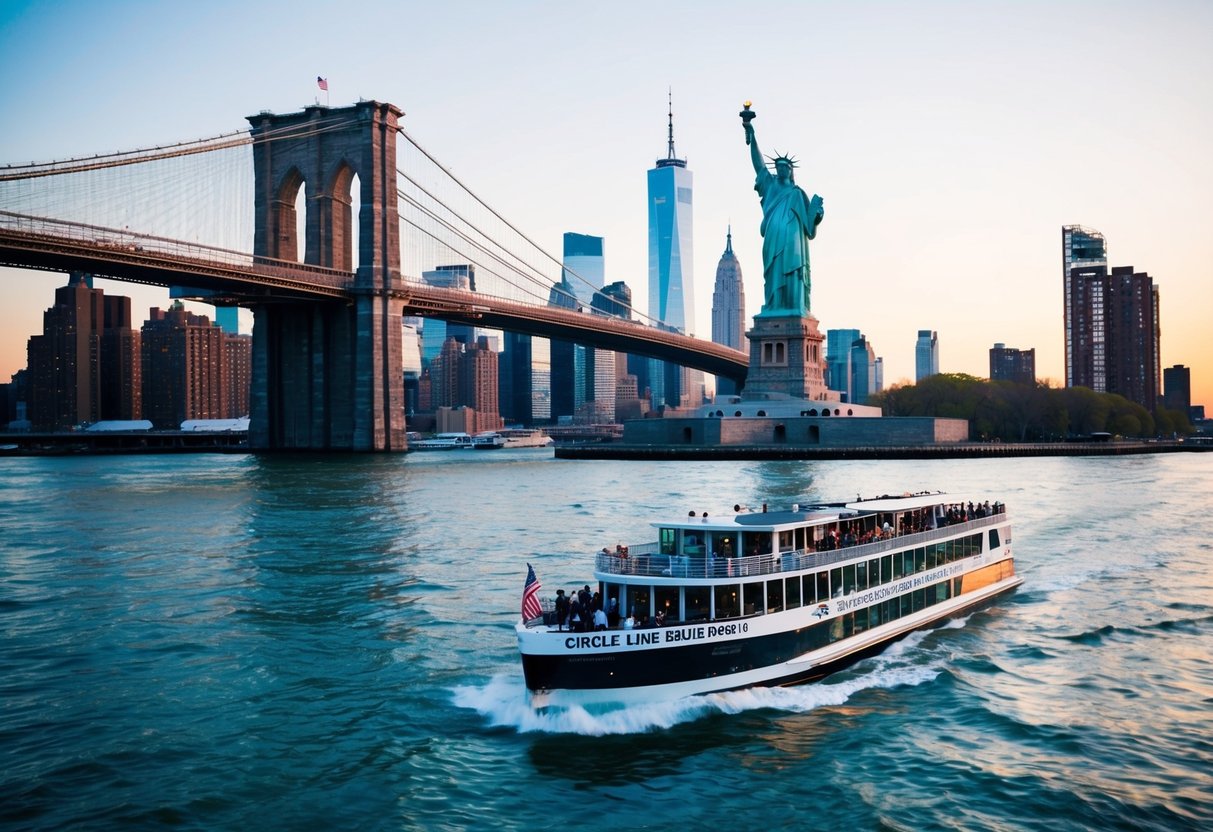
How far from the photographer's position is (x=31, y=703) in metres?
17.9

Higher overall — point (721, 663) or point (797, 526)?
point (797, 526)

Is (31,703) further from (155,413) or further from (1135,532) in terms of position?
(155,413)

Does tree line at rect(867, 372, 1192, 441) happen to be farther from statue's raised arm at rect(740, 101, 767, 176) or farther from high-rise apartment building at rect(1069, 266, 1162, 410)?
high-rise apartment building at rect(1069, 266, 1162, 410)

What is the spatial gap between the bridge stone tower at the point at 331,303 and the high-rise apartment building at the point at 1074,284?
13933 cm

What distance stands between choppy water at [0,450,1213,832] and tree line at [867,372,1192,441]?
85147mm

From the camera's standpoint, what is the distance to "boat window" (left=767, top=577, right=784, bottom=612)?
61.8ft

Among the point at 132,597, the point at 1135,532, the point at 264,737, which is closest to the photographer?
the point at 264,737

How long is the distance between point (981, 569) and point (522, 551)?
1418 centimetres

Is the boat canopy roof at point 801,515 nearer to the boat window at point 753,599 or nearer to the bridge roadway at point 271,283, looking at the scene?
the boat window at point 753,599

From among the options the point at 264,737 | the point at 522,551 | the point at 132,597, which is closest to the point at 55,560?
the point at 132,597

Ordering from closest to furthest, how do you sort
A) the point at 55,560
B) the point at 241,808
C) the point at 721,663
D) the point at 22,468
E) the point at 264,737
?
the point at 241,808 → the point at 264,737 → the point at 721,663 → the point at 55,560 → the point at 22,468

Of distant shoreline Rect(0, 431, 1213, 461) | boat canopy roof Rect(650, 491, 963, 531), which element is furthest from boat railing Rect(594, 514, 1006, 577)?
distant shoreline Rect(0, 431, 1213, 461)

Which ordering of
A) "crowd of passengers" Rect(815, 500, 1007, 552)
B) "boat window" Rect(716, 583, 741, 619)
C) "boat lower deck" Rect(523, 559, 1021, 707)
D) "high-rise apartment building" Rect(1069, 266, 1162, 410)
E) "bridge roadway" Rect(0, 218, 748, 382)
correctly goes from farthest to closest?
"high-rise apartment building" Rect(1069, 266, 1162, 410) → "bridge roadway" Rect(0, 218, 748, 382) → "crowd of passengers" Rect(815, 500, 1007, 552) → "boat window" Rect(716, 583, 741, 619) → "boat lower deck" Rect(523, 559, 1021, 707)

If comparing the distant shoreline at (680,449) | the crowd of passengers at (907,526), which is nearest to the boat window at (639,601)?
the crowd of passengers at (907,526)
